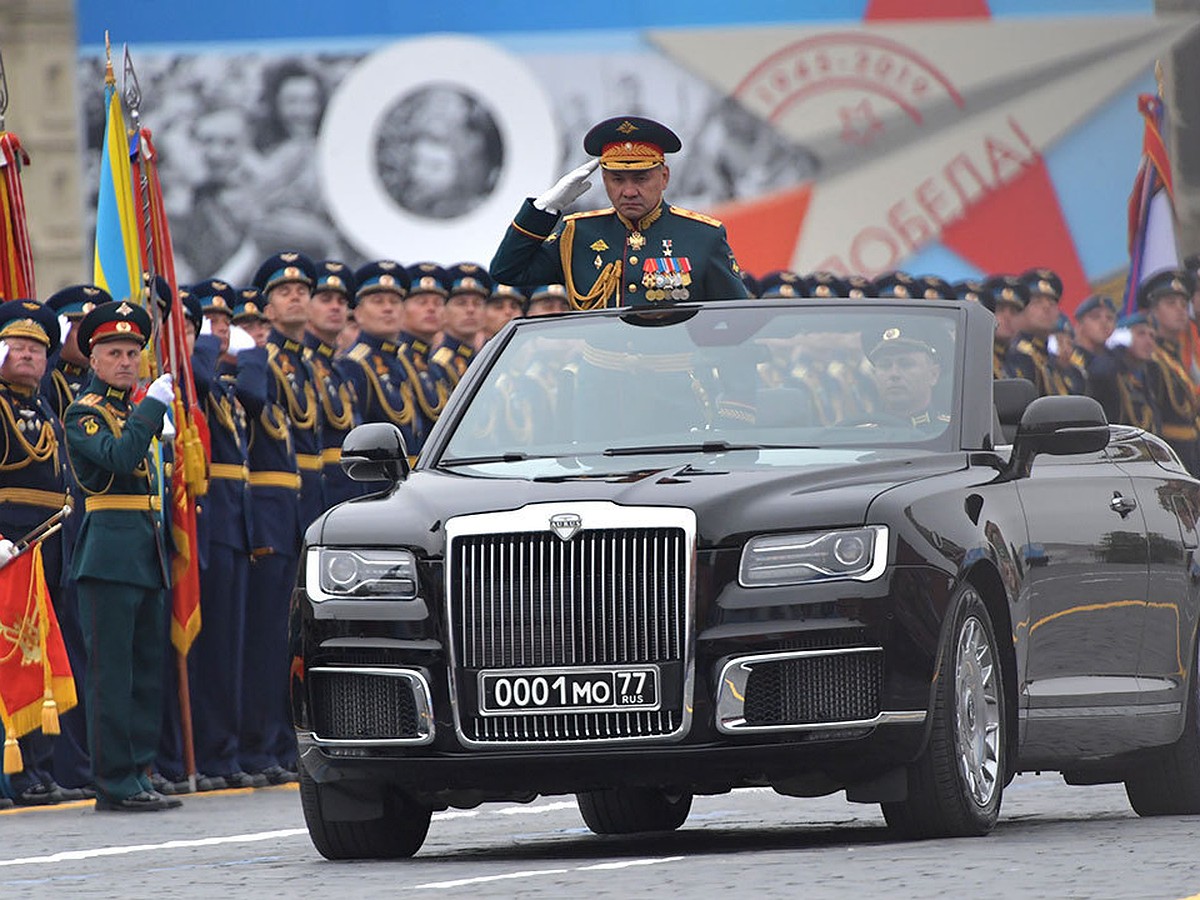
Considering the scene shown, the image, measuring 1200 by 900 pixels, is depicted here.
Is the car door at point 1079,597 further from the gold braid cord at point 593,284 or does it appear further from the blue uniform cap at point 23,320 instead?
the blue uniform cap at point 23,320

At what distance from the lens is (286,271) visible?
18.2 m

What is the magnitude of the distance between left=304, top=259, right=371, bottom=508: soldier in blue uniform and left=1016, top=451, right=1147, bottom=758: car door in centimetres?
689

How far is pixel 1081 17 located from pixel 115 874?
87.7 ft

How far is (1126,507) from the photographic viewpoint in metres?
12.4

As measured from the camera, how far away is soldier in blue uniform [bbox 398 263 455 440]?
19578 millimetres


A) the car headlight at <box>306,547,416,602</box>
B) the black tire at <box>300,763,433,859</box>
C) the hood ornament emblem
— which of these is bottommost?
the black tire at <box>300,763,433,859</box>

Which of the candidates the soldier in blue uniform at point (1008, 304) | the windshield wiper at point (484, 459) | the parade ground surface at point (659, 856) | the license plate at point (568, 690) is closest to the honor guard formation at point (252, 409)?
the windshield wiper at point (484, 459)

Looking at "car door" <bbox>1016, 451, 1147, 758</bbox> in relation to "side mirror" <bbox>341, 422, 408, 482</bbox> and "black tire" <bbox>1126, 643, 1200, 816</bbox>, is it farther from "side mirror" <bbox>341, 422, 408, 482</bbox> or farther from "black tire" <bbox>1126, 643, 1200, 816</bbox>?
"side mirror" <bbox>341, 422, 408, 482</bbox>

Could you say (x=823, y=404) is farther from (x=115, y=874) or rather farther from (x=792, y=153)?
(x=792, y=153)

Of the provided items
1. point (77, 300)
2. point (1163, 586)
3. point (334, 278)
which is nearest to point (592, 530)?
point (1163, 586)

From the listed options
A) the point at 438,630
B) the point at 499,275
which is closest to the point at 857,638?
the point at 438,630

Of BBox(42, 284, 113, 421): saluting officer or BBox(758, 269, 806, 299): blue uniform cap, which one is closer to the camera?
BBox(42, 284, 113, 421): saluting officer

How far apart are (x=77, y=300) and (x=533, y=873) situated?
272 inches

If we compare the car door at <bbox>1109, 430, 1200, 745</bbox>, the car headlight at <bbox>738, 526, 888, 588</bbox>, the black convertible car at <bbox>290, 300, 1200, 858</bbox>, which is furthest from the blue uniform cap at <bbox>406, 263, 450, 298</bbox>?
the car headlight at <bbox>738, 526, 888, 588</bbox>
